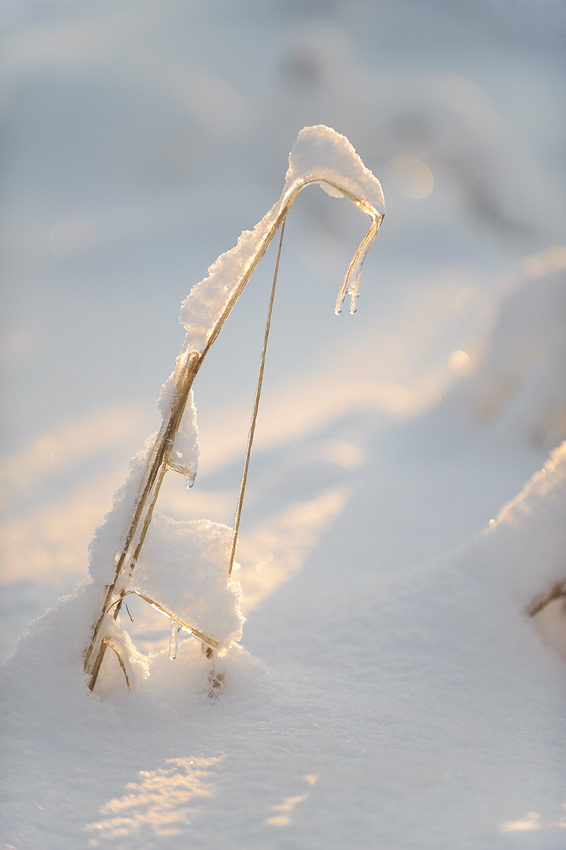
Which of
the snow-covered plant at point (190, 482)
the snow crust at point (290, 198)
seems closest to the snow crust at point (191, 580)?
the snow-covered plant at point (190, 482)

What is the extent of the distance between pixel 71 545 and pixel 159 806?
0.47 metres

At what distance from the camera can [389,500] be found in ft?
2.97

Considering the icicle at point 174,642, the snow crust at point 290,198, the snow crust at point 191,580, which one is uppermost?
the snow crust at point 290,198

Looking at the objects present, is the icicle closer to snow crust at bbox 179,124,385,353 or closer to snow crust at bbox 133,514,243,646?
snow crust at bbox 133,514,243,646

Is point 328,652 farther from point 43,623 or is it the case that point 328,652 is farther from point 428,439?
point 428,439

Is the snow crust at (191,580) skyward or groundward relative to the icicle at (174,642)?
skyward

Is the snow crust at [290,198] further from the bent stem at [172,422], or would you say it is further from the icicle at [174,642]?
the icicle at [174,642]

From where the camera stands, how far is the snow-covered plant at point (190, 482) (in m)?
0.32

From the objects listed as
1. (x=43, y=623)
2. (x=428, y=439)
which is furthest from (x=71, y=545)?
(x=428, y=439)

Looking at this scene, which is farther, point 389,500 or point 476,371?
point 476,371

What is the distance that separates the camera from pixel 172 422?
339 mm

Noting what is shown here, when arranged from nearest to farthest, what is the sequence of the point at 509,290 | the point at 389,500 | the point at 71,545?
1. the point at 71,545
2. the point at 389,500
3. the point at 509,290

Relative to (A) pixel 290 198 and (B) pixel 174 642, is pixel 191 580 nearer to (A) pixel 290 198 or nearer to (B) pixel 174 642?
(B) pixel 174 642

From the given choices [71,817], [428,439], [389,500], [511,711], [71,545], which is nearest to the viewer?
[71,817]
